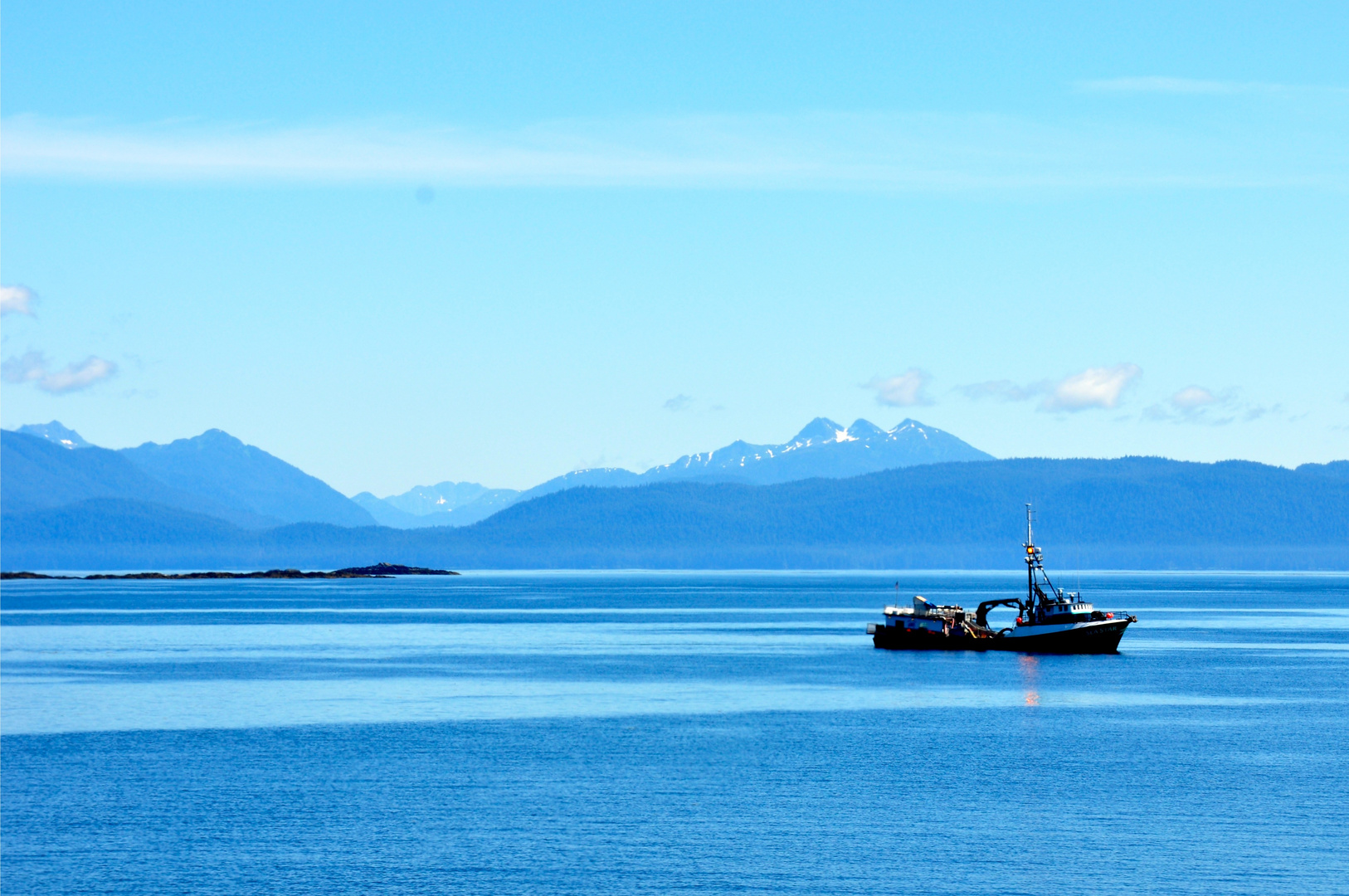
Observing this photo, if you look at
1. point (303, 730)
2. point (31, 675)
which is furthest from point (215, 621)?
point (303, 730)

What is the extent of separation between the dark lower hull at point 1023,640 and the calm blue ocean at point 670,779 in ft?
49.5

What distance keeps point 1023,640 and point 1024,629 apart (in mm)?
988

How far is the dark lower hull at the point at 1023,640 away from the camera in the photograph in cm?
13538

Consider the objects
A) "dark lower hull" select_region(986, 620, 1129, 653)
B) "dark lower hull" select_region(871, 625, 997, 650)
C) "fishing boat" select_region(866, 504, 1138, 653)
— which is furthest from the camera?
"dark lower hull" select_region(871, 625, 997, 650)

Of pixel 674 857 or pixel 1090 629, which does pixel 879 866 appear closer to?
pixel 674 857

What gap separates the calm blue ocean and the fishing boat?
15101 mm

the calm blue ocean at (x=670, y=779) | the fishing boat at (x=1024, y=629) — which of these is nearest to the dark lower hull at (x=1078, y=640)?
the fishing boat at (x=1024, y=629)

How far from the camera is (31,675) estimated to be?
11075cm

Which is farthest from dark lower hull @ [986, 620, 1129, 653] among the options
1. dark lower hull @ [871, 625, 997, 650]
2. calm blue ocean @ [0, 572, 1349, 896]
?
calm blue ocean @ [0, 572, 1349, 896]

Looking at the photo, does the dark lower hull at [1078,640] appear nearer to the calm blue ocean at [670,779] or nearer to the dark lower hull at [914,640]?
the dark lower hull at [914,640]

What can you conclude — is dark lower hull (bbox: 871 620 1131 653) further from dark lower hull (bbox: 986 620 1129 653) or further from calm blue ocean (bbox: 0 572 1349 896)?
calm blue ocean (bbox: 0 572 1349 896)

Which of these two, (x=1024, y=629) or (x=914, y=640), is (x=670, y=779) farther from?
(x=914, y=640)

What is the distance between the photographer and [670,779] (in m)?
65.1

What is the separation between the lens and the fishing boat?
13538 cm
